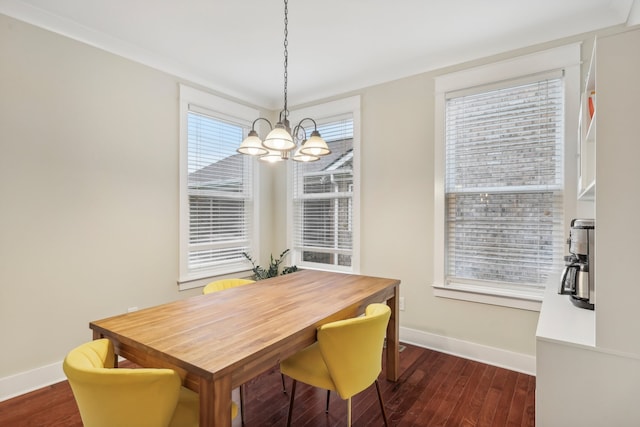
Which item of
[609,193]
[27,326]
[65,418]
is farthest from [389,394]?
[27,326]

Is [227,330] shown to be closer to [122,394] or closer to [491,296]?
[122,394]

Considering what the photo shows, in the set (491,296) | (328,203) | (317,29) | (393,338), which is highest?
(317,29)

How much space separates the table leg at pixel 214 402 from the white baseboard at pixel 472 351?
2.41m

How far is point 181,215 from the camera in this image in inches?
126

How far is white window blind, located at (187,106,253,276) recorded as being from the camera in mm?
3375

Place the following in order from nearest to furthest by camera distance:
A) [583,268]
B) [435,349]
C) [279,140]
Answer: [583,268] < [279,140] < [435,349]

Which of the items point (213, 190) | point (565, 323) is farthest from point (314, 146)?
point (213, 190)

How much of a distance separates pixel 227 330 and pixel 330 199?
248cm

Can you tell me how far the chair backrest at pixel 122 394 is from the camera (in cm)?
111

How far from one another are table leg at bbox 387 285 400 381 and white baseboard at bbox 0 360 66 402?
248cm

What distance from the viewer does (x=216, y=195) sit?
3578 millimetres

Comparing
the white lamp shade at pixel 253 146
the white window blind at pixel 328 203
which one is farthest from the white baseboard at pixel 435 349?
the white lamp shade at pixel 253 146

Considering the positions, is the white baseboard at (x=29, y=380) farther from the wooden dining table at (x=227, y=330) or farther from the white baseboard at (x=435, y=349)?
the wooden dining table at (x=227, y=330)

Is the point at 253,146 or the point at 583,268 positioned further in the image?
the point at 253,146
